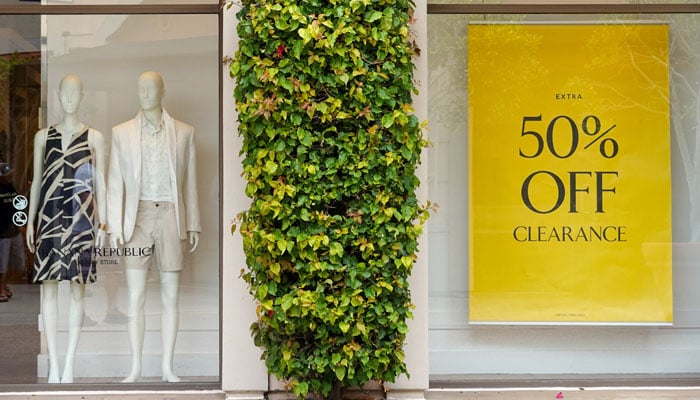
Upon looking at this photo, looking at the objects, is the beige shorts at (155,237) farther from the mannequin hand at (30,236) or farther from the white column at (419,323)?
the white column at (419,323)

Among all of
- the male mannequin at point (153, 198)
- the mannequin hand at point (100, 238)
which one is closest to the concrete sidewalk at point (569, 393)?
the male mannequin at point (153, 198)

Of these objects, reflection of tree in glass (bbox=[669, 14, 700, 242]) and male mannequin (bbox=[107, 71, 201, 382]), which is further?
reflection of tree in glass (bbox=[669, 14, 700, 242])

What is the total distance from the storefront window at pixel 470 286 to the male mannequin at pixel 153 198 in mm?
1838

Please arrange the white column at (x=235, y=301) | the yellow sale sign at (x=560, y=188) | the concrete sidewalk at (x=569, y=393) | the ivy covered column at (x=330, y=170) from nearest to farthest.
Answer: the ivy covered column at (x=330, y=170) → the white column at (x=235, y=301) → the concrete sidewalk at (x=569, y=393) → the yellow sale sign at (x=560, y=188)

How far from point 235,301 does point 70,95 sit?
2.08m

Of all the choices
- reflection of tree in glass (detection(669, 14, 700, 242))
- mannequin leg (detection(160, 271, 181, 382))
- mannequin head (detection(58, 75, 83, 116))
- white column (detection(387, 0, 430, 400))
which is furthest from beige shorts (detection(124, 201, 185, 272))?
reflection of tree in glass (detection(669, 14, 700, 242))

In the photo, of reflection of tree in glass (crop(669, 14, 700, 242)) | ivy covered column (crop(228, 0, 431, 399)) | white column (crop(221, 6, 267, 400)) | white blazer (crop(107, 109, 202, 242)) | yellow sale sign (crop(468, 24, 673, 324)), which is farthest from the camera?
reflection of tree in glass (crop(669, 14, 700, 242))

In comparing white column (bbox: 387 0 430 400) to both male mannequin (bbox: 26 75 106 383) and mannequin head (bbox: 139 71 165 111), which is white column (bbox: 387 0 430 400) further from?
male mannequin (bbox: 26 75 106 383)

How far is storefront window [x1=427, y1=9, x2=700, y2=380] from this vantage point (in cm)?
650

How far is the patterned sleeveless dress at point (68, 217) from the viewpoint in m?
Answer: 6.31

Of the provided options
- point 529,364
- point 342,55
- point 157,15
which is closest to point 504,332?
point 529,364

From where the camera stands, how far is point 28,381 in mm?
6203

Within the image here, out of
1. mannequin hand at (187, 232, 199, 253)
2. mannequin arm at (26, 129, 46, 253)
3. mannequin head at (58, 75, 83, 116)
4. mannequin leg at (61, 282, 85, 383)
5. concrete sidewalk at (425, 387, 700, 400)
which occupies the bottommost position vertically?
concrete sidewalk at (425, 387, 700, 400)

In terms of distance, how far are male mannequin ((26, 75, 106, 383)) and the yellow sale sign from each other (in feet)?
9.27
